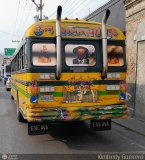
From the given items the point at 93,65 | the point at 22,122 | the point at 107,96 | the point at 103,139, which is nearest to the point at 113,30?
the point at 93,65

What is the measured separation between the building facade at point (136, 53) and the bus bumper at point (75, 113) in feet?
14.5

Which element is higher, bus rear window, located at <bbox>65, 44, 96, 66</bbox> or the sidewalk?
bus rear window, located at <bbox>65, 44, 96, 66</bbox>

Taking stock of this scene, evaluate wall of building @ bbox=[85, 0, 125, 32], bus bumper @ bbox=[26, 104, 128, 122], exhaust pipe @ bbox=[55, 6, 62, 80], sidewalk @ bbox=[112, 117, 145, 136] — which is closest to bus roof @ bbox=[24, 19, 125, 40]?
exhaust pipe @ bbox=[55, 6, 62, 80]

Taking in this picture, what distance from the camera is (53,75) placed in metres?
8.82

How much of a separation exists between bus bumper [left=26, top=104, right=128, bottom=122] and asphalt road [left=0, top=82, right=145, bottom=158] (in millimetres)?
700

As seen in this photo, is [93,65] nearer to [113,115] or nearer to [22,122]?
[113,115]

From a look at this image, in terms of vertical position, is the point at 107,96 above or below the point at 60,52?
below

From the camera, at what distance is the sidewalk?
11016 mm

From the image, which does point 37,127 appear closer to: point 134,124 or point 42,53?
point 42,53

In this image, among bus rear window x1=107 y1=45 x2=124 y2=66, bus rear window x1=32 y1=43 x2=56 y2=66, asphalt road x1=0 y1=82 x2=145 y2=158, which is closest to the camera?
asphalt road x1=0 y1=82 x2=145 y2=158

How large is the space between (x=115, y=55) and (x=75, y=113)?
1.88 m

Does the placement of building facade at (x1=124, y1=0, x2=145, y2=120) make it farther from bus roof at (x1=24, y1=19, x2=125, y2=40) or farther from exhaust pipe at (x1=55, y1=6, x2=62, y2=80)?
exhaust pipe at (x1=55, y1=6, x2=62, y2=80)

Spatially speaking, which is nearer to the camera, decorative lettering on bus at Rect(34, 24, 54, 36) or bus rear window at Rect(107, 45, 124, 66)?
decorative lettering on bus at Rect(34, 24, 54, 36)

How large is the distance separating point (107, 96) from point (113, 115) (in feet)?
1.66
